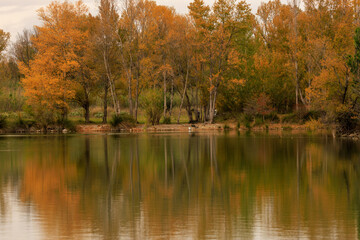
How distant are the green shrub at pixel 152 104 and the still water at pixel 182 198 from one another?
31.1 metres

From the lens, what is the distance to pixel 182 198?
11.4 meters

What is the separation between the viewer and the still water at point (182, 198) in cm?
840

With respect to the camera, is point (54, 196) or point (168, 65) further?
point (168, 65)

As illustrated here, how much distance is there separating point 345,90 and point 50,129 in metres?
31.0

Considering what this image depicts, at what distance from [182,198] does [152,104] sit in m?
41.2

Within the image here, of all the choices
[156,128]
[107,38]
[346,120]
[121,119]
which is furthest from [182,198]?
[107,38]

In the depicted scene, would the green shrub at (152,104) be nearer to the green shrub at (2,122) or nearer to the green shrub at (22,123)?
the green shrub at (22,123)

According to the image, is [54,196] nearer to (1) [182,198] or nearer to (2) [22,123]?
(1) [182,198]

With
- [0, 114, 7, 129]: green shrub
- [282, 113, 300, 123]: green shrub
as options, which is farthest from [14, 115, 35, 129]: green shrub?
[282, 113, 300, 123]: green shrub

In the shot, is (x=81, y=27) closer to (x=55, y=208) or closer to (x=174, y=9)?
(x=174, y=9)

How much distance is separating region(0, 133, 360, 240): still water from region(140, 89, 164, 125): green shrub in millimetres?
31053

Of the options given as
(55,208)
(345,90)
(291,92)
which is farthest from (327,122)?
(55,208)

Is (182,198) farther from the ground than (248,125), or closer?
closer

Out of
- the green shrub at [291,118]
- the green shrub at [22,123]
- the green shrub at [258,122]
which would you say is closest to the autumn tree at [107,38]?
the green shrub at [22,123]
